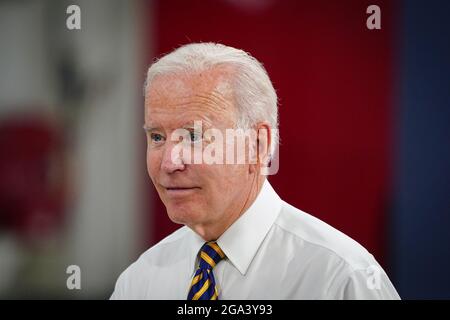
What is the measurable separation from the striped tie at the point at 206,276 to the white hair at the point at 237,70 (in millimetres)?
287

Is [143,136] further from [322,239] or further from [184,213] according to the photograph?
[322,239]

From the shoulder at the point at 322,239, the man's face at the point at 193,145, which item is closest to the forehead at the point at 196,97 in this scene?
the man's face at the point at 193,145

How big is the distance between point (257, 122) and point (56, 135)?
75 centimetres

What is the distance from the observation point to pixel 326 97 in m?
1.56

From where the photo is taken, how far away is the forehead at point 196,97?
1120 mm

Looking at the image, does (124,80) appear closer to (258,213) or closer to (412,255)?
(258,213)

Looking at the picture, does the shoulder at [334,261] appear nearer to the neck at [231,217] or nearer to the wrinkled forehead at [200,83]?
the neck at [231,217]

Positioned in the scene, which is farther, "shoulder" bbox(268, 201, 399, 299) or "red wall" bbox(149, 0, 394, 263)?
"red wall" bbox(149, 0, 394, 263)

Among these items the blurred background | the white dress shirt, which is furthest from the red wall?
the white dress shirt

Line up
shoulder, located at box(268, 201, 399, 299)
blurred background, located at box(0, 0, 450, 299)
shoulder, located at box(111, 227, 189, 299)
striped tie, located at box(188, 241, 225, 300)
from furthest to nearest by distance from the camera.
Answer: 1. blurred background, located at box(0, 0, 450, 299)
2. shoulder, located at box(111, 227, 189, 299)
3. striped tie, located at box(188, 241, 225, 300)
4. shoulder, located at box(268, 201, 399, 299)

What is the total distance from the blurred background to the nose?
0.42m

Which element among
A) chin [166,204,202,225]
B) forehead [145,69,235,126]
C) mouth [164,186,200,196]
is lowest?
chin [166,204,202,225]

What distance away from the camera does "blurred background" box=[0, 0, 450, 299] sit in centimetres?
Answer: 149

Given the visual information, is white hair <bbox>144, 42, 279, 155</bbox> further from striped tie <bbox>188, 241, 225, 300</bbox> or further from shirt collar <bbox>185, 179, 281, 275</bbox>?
striped tie <bbox>188, 241, 225, 300</bbox>
